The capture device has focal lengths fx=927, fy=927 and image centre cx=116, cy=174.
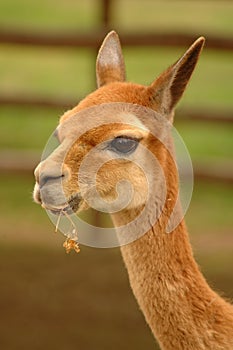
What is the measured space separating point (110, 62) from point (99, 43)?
336cm

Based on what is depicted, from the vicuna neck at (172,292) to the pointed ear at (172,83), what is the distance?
35 cm

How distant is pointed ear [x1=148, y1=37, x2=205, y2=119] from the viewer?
2727mm

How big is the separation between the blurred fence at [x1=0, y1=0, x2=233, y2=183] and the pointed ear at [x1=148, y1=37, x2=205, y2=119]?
11.2 ft

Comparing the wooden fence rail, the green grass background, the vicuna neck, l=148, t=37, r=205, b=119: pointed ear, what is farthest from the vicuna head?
the wooden fence rail

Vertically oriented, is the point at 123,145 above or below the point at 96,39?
below

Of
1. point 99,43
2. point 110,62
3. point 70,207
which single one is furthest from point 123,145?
point 99,43

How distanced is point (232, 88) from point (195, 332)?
31.5ft

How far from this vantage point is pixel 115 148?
2771 mm

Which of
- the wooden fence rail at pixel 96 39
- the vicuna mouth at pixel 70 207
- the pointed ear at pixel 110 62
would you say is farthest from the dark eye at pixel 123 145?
the wooden fence rail at pixel 96 39

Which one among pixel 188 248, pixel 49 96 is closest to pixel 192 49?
pixel 188 248

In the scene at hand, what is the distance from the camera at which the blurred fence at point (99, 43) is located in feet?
20.9

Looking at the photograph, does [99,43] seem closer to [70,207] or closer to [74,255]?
[74,255]

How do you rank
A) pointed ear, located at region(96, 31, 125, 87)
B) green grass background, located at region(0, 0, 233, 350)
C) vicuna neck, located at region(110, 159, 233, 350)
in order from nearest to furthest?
vicuna neck, located at region(110, 159, 233, 350)
pointed ear, located at region(96, 31, 125, 87)
green grass background, located at region(0, 0, 233, 350)

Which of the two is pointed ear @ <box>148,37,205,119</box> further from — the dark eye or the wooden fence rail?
the wooden fence rail
